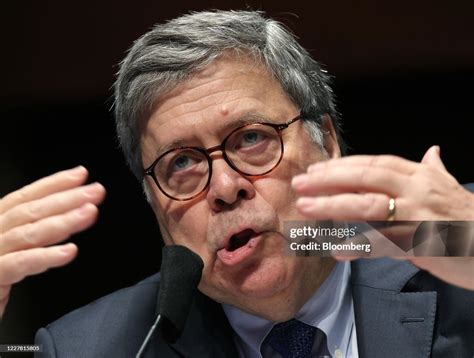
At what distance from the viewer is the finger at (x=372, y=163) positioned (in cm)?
114

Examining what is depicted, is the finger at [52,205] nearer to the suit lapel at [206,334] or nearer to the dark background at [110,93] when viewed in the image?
the dark background at [110,93]

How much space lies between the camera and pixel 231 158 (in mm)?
1455

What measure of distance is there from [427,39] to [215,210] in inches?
22.8

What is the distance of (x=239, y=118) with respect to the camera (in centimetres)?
148

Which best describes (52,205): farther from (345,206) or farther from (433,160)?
(433,160)

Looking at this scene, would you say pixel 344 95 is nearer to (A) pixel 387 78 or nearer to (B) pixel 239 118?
(A) pixel 387 78

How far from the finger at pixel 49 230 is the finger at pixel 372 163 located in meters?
0.35

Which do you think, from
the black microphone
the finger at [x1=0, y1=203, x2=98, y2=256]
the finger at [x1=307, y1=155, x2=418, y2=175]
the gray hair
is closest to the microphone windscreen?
the black microphone

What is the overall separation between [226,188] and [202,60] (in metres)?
0.27

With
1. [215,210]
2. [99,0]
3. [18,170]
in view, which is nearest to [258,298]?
[215,210]

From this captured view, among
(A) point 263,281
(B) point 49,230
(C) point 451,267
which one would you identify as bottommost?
(A) point 263,281

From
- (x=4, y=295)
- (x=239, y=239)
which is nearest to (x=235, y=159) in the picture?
(x=239, y=239)

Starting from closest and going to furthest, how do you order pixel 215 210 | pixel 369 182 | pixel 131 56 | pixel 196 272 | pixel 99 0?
pixel 369 182, pixel 196 272, pixel 215 210, pixel 131 56, pixel 99 0

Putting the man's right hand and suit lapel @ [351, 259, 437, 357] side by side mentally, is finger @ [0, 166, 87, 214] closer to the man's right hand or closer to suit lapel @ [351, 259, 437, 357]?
the man's right hand
